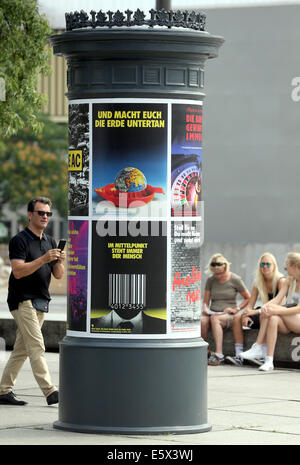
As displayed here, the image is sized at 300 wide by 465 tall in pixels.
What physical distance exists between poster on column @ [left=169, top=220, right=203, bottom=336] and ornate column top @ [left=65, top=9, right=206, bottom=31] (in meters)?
1.41

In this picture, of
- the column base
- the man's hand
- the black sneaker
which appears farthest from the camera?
the black sneaker

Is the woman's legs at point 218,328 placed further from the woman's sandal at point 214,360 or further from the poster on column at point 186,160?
the poster on column at point 186,160

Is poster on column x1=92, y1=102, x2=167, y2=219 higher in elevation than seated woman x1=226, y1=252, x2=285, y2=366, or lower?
higher

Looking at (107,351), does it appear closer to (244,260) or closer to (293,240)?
(244,260)

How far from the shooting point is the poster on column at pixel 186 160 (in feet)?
26.8

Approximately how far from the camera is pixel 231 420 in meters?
8.97

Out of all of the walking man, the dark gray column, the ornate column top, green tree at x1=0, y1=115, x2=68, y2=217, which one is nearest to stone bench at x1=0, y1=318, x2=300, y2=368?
the walking man

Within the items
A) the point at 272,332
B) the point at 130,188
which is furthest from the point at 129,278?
the point at 272,332

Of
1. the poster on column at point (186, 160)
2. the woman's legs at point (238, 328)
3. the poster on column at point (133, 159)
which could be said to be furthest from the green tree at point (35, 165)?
the poster on column at point (133, 159)

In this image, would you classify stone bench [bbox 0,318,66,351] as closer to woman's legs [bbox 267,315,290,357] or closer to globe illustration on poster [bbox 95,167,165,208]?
woman's legs [bbox 267,315,290,357]

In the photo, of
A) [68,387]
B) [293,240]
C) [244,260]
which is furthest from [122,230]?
[293,240]

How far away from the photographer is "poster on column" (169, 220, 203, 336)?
8.17 meters

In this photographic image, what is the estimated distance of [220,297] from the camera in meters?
13.9

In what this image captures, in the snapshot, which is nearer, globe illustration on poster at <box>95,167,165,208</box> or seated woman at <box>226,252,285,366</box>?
globe illustration on poster at <box>95,167,165,208</box>
